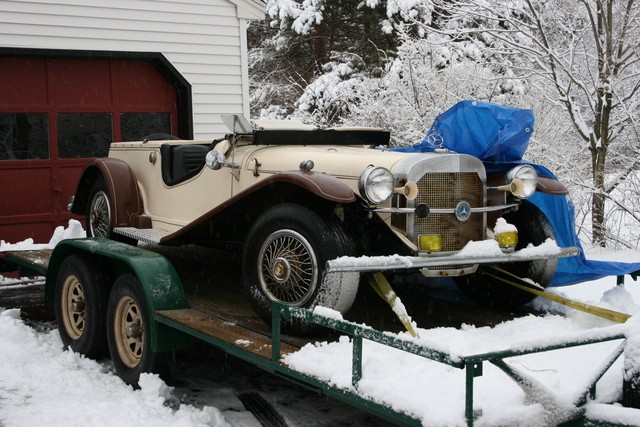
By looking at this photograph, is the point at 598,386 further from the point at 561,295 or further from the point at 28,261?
the point at 28,261

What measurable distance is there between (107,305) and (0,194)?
5065mm

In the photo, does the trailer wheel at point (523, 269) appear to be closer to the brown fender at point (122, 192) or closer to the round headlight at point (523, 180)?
the round headlight at point (523, 180)

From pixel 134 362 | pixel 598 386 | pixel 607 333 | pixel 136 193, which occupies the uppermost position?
pixel 136 193

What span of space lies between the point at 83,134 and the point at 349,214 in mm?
6935

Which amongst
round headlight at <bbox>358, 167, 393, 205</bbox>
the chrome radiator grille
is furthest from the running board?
the chrome radiator grille

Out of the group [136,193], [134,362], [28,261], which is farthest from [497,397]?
[28,261]

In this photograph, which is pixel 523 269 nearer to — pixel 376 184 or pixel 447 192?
pixel 447 192

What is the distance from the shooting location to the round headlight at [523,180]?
4988 mm

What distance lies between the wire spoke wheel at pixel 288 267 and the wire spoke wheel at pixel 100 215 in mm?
2662

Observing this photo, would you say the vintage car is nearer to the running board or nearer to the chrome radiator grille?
the chrome radiator grille

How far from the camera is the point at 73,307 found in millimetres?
6164

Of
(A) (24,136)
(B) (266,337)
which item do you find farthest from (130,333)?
(A) (24,136)

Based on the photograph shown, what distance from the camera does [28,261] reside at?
6.98m

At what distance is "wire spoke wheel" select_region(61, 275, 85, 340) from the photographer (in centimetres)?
609
